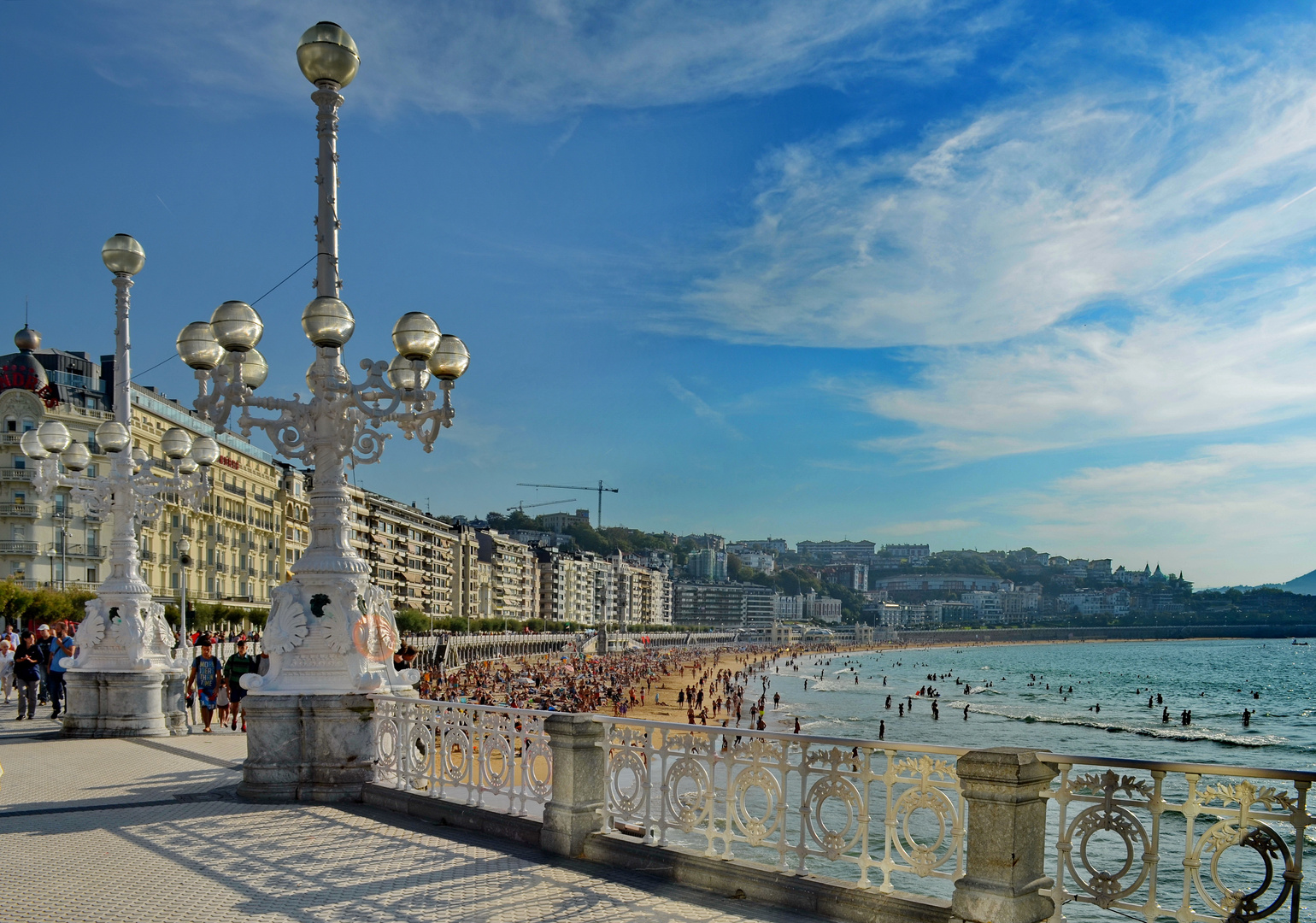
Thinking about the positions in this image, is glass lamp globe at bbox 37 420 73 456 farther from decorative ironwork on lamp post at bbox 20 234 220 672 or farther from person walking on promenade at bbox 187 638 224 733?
person walking on promenade at bbox 187 638 224 733

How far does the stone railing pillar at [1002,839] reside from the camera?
17.3ft

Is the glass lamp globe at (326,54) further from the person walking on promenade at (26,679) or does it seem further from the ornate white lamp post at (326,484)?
the person walking on promenade at (26,679)

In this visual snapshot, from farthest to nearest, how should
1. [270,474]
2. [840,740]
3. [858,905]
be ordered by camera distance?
[270,474] → [840,740] → [858,905]

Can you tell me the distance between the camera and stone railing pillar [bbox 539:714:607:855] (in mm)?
7578

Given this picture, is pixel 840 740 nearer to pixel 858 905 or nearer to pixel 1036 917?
pixel 858 905

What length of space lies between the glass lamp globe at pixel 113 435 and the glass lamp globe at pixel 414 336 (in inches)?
356

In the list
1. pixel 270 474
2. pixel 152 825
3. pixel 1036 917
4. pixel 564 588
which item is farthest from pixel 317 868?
pixel 564 588

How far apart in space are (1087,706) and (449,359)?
79.0m

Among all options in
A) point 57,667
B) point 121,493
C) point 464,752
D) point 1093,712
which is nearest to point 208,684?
point 57,667

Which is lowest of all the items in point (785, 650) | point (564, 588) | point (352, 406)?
point (785, 650)

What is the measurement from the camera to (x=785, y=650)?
197m

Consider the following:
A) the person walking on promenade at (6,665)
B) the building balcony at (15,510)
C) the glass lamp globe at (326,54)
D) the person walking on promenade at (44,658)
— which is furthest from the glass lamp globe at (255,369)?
the building balcony at (15,510)

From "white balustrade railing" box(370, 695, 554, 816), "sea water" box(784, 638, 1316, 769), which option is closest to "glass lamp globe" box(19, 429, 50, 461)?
"white balustrade railing" box(370, 695, 554, 816)

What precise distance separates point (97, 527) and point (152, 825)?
60.8 m
